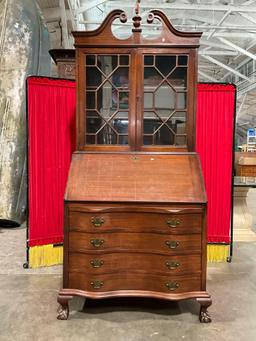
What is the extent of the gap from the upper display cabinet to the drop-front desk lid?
8cm

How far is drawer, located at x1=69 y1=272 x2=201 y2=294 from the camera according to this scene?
2250mm

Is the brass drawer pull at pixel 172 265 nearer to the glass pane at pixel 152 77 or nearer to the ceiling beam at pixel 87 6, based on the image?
the glass pane at pixel 152 77

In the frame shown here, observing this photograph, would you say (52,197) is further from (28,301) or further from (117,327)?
(117,327)

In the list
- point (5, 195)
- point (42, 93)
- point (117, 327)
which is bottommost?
point (117, 327)

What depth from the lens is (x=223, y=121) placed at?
10.9ft

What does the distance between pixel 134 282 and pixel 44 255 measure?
50.6 inches

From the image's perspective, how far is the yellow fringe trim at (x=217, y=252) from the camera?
343 cm

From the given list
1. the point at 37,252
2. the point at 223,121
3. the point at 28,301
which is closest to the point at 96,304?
the point at 28,301

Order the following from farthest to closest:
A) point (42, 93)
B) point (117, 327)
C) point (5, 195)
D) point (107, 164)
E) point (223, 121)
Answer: point (5, 195) → point (223, 121) → point (42, 93) → point (107, 164) → point (117, 327)

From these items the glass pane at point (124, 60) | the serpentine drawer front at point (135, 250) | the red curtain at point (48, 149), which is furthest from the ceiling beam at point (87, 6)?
the serpentine drawer front at point (135, 250)

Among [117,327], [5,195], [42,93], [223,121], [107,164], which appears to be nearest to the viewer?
[117,327]

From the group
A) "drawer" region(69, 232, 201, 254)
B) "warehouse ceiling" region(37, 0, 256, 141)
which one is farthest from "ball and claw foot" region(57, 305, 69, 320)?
"warehouse ceiling" region(37, 0, 256, 141)

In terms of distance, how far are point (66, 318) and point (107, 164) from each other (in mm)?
1089

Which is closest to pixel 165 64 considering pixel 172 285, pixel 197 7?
pixel 172 285
